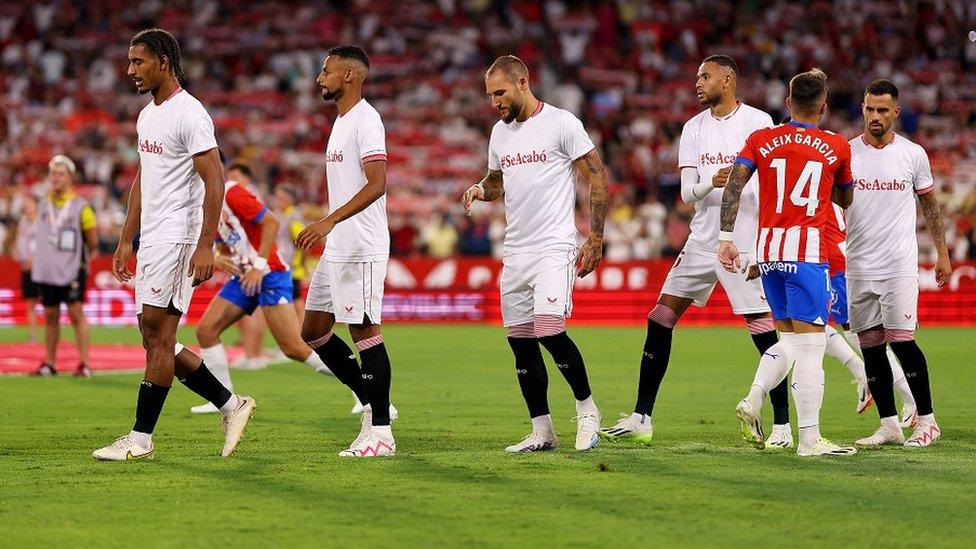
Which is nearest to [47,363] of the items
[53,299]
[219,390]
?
[53,299]

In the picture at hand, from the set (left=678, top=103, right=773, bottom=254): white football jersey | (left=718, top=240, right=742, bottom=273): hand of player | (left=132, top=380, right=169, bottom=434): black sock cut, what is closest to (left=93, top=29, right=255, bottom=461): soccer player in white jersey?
(left=132, top=380, right=169, bottom=434): black sock cut

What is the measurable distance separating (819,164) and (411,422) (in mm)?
4155

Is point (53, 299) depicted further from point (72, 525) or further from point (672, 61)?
point (672, 61)

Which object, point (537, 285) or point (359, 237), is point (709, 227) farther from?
point (359, 237)

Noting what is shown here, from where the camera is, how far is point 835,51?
1378 inches

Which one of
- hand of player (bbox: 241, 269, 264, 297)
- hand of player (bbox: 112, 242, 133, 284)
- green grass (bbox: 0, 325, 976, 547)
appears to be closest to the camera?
green grass (bbox: 0, 325, 976, 547)

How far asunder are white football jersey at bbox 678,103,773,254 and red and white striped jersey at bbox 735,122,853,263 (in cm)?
86

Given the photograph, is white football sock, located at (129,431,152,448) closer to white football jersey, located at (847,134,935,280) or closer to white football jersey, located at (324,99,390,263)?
white football jersey, located at (324,99,390,263)

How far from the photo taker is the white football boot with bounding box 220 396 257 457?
9.22 meters

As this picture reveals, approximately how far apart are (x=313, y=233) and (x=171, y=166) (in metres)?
0.99

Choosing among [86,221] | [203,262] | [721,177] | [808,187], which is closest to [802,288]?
[808,187]

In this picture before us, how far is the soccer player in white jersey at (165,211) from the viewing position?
28.9 feet

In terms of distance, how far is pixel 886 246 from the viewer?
1016cm

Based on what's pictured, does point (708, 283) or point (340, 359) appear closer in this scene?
point (708, 283)
